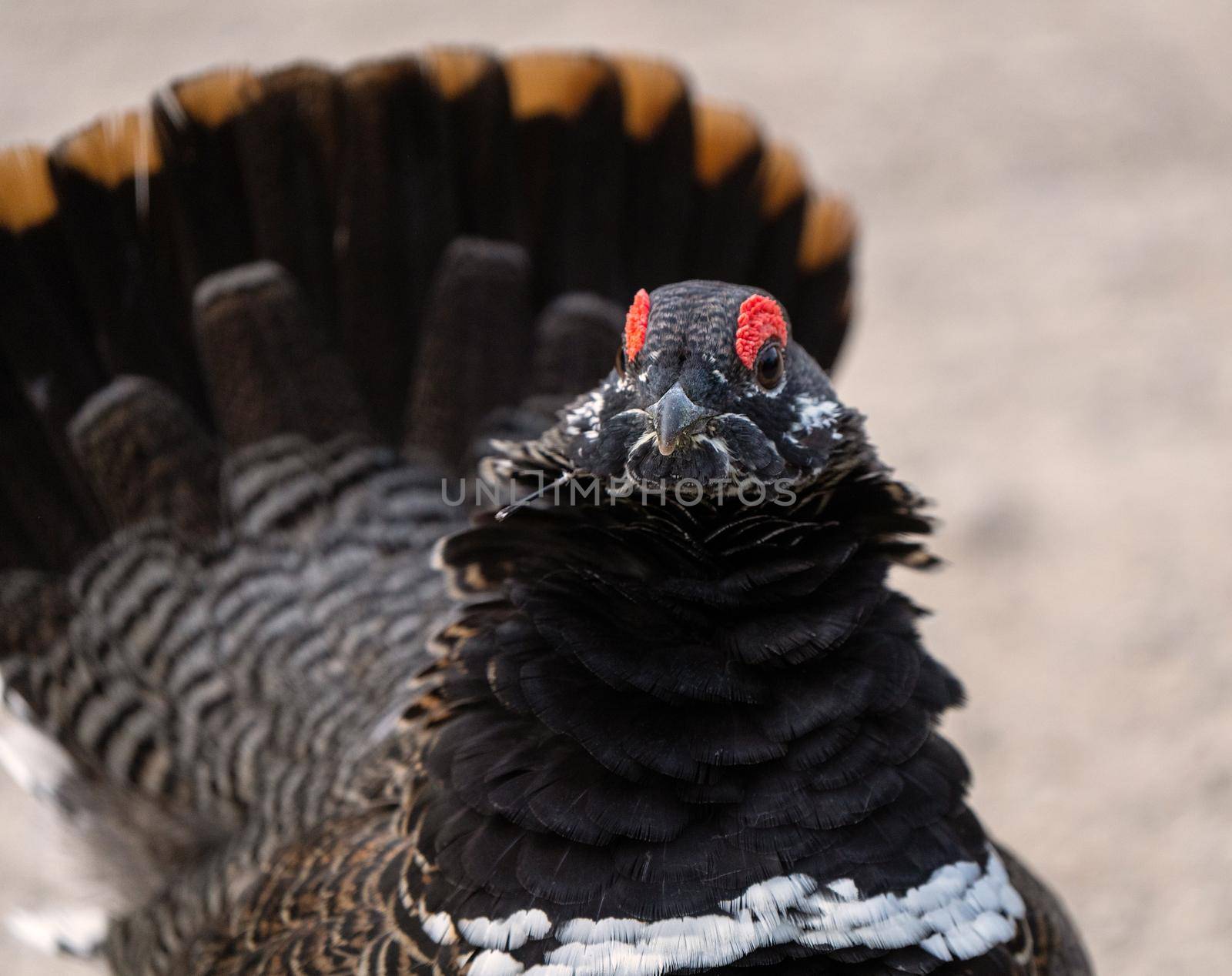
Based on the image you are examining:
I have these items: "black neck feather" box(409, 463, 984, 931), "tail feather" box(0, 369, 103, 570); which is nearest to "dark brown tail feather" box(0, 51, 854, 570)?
"tail feather" box(0, 369, 103, 570)

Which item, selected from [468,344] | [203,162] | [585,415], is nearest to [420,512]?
[468,344]

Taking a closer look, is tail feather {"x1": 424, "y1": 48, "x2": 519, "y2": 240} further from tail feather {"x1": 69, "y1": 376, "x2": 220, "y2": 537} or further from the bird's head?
the bird's head

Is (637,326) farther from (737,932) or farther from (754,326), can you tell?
(737,932)

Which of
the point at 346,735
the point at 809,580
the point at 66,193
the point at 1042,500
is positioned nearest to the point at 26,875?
the point at 346,735

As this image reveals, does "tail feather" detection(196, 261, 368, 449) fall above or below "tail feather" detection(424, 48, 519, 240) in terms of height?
below

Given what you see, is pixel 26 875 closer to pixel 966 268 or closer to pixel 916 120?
pixel 966 268

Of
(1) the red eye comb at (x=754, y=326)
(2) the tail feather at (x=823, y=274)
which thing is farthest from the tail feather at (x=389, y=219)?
(1) the red eye comb at (x=754, y=326)
